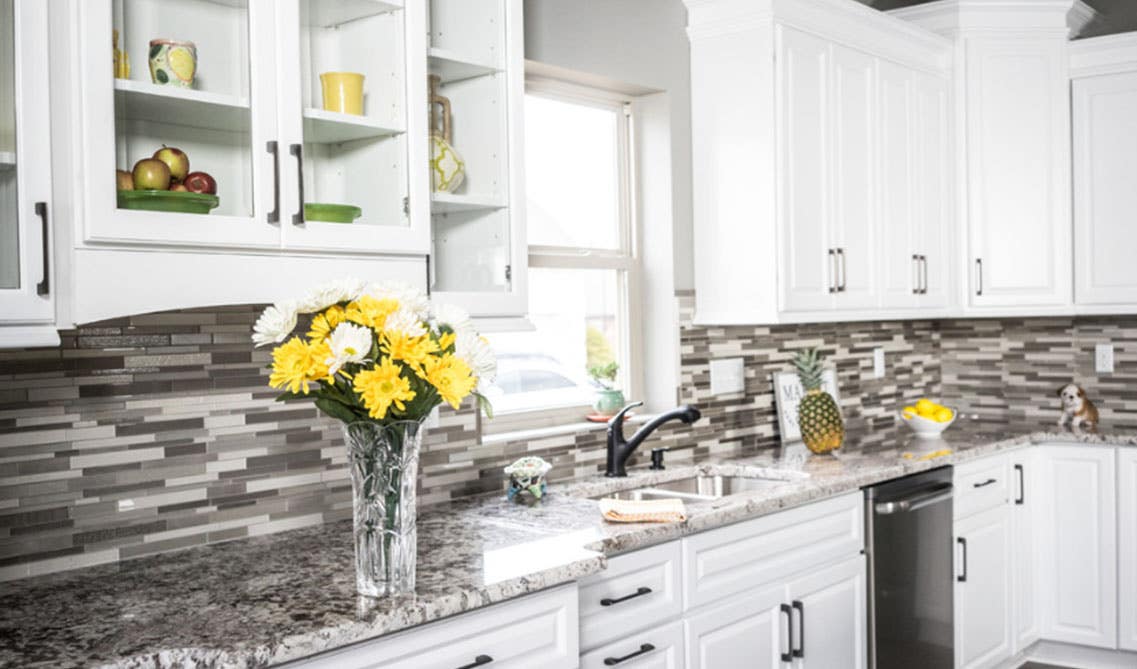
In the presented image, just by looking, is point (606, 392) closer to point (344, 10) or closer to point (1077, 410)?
point (344, 10)

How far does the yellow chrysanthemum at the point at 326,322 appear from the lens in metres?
1.80

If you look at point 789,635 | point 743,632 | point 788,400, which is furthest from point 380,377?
point 788,400

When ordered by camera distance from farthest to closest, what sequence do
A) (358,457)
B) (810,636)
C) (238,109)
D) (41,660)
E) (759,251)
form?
(759,251), (810,636), (238,109), (358,457), (41,660)

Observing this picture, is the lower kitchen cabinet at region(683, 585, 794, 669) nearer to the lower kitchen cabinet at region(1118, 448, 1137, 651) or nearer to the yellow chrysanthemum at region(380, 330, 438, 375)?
the yellow chrysanthemum at region(380, 330, 438, 375)

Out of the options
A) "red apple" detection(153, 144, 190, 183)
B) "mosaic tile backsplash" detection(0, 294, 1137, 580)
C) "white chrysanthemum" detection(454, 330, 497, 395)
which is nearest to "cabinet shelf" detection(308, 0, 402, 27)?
"red apple" detection(153, 144, 190, 183)

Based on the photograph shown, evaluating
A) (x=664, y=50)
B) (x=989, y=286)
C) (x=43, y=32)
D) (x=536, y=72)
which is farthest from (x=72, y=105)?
(x=989, y=286)

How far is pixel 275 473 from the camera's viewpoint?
2473 mm

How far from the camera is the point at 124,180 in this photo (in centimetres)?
189

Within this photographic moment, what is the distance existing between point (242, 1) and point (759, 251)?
1941 mm

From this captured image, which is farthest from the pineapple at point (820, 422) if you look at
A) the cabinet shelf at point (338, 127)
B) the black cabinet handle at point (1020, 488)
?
the cabinet shelf at point (338, 127)

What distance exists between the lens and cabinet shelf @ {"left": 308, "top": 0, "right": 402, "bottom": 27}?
2.20 m

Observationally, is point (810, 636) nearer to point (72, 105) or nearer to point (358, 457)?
point (358, 457)

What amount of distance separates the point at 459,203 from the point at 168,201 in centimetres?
76

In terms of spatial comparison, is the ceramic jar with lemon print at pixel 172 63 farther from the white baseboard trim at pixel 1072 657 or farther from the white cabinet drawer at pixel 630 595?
the white baseboard trim at pixel 1072 657
